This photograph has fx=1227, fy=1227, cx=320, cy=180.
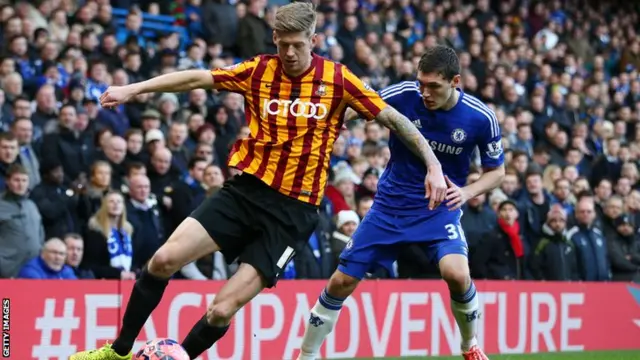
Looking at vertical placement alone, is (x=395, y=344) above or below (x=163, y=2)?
below

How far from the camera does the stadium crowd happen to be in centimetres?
1304

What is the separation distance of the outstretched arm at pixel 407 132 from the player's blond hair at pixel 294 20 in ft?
2.64

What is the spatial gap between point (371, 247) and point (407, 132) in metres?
1.22

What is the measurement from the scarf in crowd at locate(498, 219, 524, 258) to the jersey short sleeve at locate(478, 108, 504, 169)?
240 inches

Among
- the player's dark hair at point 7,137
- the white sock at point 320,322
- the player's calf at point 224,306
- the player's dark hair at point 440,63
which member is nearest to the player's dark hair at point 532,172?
the player's dark hair at point 7,137

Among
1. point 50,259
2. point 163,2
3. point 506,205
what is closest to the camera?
point 50,259

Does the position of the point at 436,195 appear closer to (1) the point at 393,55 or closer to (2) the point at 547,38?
(1) the point at 393,55

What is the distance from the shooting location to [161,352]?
8211 millimetres

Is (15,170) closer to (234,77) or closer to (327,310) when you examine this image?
(327,310)

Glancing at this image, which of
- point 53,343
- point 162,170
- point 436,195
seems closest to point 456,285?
point 436,195

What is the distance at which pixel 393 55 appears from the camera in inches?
853

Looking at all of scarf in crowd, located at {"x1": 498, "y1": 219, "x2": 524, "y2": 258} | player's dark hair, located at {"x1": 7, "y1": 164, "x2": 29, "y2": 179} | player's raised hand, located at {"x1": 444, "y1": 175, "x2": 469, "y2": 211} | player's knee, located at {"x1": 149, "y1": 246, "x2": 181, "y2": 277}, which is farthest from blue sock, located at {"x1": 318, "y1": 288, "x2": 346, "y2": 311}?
scarf in crowd, located at {"x1": 498, "y1": 219, "x2": 524, "y2": 258}

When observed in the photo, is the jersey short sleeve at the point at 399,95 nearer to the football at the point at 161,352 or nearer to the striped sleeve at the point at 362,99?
the striped sleeve at the point at 362,99

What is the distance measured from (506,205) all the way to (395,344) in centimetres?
285
